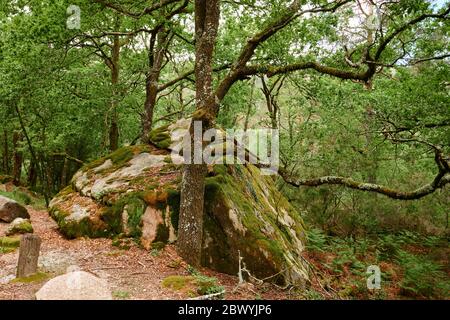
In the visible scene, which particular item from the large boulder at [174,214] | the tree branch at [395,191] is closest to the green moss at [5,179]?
the large boulder at [174,214]

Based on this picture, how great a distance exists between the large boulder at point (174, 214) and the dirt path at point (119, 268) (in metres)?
0.43

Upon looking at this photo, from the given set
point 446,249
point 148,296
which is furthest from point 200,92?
point 446,249

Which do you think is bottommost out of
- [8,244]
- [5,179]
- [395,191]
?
[8,244]

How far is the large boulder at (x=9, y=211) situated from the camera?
11.0m

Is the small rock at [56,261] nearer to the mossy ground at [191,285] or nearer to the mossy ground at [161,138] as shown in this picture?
the mossy ground at [191,285]

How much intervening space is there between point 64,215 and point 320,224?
976 centimetres

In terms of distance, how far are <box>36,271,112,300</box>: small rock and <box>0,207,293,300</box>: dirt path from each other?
1.70 ft

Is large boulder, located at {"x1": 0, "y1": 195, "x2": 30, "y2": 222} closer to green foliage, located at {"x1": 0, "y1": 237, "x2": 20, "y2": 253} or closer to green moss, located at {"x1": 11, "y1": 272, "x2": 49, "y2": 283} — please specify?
green foliage, located at {"x1": 0, "y1": 237, "x2": 20, "y2": 253}

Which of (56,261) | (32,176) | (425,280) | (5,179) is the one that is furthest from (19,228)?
(32,176)

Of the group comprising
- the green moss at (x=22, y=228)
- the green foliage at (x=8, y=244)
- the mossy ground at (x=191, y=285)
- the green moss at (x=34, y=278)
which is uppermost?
the green moss at (x=22, y=228)

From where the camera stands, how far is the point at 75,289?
5352mm

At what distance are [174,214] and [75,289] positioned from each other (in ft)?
13.2

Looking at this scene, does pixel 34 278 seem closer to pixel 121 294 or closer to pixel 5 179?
pixel 121 294

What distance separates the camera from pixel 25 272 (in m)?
6.82
